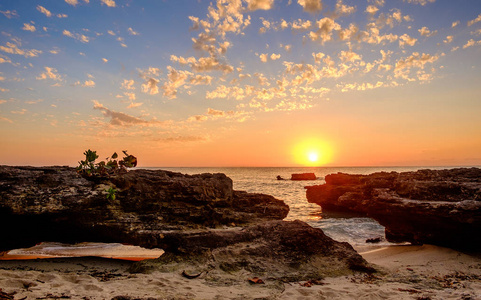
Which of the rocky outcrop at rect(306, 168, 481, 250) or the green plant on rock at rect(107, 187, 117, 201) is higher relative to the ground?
the green plant on rock at rect(107, 187, 117, 201)

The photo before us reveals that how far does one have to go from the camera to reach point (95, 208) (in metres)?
6.63

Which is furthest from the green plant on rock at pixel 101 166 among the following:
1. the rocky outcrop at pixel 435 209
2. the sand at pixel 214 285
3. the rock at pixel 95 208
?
the rocky outcrop at pixel 435 209

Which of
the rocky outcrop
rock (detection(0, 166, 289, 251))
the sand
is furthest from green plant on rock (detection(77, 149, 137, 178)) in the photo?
the rocky outcrop

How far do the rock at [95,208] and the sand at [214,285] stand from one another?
0.79 meters

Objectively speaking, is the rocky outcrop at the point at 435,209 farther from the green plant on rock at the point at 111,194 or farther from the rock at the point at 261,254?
the green plant on rock at the point at 111,194

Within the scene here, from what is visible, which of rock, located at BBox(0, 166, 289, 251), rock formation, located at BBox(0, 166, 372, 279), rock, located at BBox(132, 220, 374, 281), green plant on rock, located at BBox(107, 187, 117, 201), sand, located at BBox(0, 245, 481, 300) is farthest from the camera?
green plant on rock, located at BBox(107, 187, 117, 201)

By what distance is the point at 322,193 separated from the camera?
2703 centimetres

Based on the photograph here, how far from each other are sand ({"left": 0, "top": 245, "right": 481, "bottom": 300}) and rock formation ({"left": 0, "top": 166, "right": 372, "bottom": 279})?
0.53 m

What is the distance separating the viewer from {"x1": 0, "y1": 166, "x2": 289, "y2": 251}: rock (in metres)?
6.14

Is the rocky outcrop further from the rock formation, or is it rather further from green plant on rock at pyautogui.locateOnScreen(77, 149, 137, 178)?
green plant on rock at pyautogui.locateOnScreen(77, 149, 137, 178)

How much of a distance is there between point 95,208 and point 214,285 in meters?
3.87

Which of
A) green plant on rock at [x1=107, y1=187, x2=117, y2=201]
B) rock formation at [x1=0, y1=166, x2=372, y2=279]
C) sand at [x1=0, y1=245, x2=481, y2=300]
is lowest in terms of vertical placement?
sand at [x1=0, y1=245, x2=481, y2=300]

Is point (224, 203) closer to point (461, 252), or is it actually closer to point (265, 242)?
point (265, 242)

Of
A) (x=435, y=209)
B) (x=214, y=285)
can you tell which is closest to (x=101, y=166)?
(x=214, y=285)
